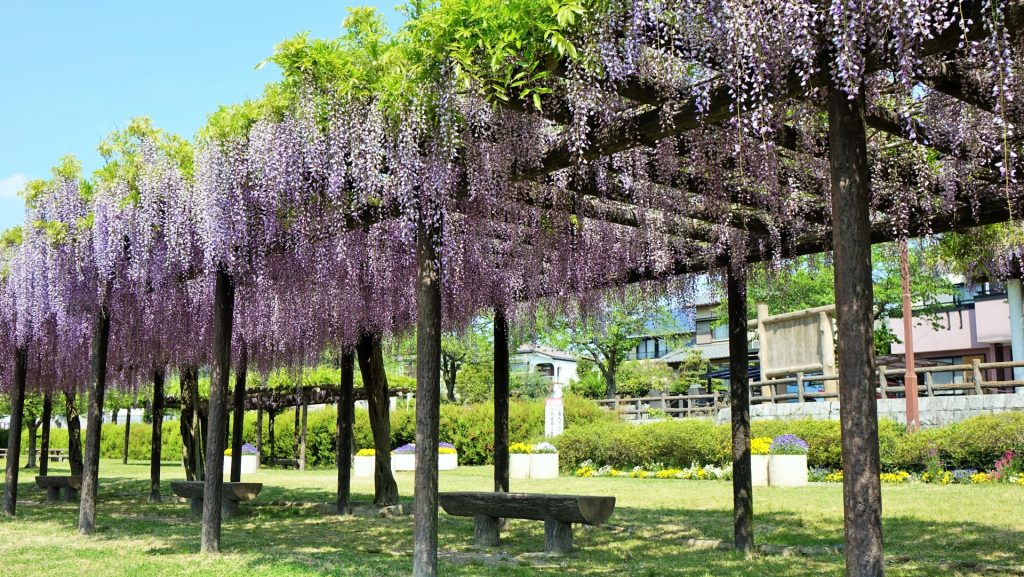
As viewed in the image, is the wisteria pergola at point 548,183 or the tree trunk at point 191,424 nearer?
the wisteria pergola at point 548,183

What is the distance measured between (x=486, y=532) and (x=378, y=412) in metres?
4.24

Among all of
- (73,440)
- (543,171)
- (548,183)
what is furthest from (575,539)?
(73,440)

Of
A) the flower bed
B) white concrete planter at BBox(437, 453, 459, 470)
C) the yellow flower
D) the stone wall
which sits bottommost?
white concrete planter at BBox(437, 453, 459, 470)

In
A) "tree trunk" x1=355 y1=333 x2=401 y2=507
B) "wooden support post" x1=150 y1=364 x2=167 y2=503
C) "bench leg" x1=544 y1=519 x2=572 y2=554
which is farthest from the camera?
"wooden support post" x1=150 y1=364 x2=167 y2=503

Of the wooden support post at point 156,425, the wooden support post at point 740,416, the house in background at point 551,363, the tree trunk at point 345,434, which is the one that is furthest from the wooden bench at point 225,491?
the house in background at point 551,363

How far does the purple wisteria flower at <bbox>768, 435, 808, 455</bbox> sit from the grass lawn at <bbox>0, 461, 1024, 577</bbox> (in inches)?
38.6

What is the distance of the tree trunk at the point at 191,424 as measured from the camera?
48.9 feet

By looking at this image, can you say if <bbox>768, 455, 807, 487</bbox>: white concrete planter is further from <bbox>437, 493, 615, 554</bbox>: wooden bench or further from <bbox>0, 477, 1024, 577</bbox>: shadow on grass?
<bbox>437, 493, 615, 554</bbox>: wooden bench

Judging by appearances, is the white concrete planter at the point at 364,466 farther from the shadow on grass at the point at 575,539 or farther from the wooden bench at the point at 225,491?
the wooden bench at the point at 225,491

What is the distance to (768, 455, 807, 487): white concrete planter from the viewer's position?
46.5 ft

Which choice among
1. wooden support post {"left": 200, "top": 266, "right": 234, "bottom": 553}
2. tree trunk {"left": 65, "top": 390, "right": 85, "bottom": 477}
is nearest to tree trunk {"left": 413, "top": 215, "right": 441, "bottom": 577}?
wooden support post {"left": 200, "top": 266, "right": 234, "bottom": 553}

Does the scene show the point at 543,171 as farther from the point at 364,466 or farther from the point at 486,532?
the point at 364,466

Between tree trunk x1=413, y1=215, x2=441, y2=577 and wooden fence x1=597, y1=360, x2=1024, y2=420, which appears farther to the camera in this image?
wooden fence x1=597, y1=360, x2=1024, y2=420

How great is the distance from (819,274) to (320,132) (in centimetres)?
2348
